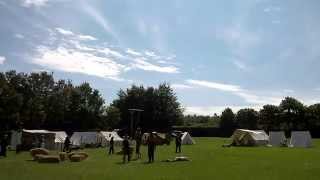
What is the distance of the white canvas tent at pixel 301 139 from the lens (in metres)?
70.4

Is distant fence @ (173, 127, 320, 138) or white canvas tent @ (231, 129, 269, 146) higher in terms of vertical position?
distant fence @ (173, 127, 320, 138)

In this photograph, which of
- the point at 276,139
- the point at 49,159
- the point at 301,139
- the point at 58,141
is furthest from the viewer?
the point at 276,139

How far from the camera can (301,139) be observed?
71.1 meters

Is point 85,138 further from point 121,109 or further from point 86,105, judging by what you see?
point 121,109

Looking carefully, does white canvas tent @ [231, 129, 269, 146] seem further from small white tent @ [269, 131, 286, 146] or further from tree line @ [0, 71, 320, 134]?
tree line @ [0, 71, 320, 134]

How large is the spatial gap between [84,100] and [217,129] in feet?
101

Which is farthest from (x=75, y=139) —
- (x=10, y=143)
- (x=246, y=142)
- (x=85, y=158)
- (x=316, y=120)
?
(x=316, y=120)

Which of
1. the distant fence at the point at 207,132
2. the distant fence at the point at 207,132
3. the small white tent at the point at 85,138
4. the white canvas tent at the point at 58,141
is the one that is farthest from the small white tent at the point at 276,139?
the distant fence at the point at 207,132

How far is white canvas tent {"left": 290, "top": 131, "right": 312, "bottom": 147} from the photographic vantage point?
70419 mm

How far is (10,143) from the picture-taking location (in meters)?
67.1

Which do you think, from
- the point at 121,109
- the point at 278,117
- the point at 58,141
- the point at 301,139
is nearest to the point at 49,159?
the point at 58,141

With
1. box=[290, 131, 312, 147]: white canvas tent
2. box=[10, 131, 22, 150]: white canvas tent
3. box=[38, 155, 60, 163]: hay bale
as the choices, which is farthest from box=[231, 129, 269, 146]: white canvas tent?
box=[38, 155, 60, 163]: hay bale

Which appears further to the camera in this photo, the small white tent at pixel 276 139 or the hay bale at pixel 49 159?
the small white tent at pixel 276 139

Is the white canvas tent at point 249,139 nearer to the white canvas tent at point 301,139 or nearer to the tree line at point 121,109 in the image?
the white canvas tent at point 301,139
